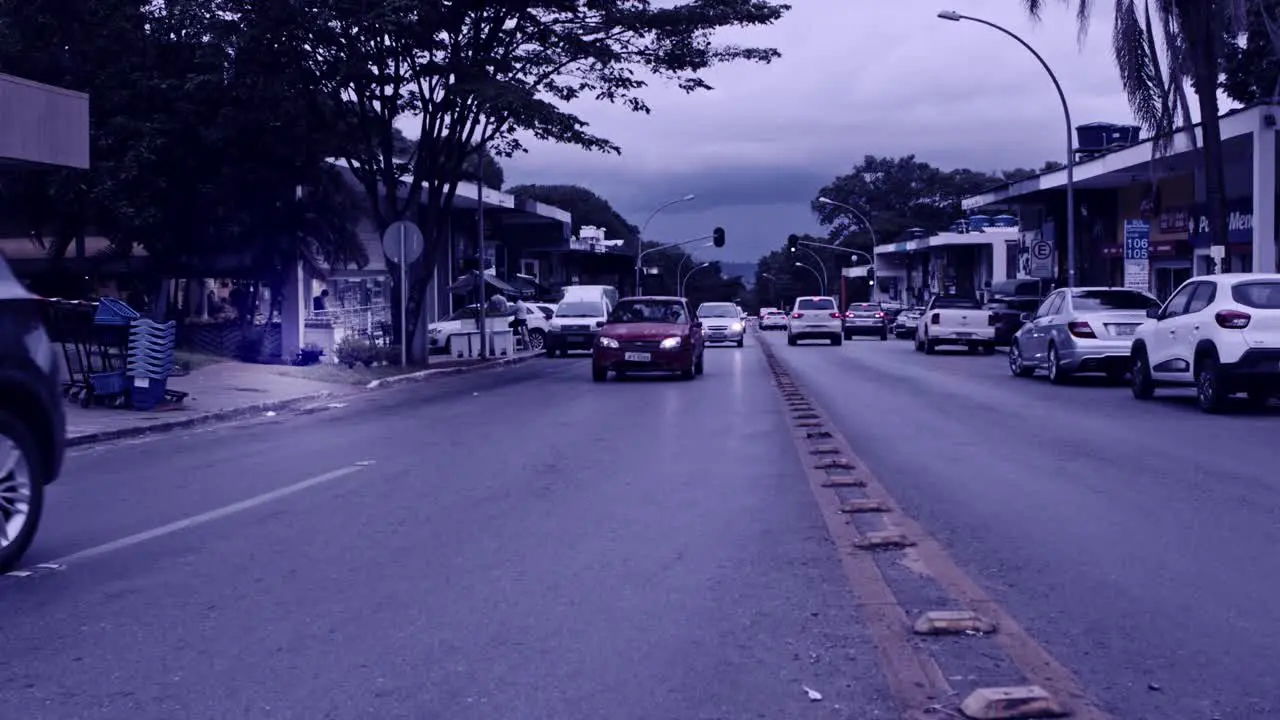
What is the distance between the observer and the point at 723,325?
146 feet

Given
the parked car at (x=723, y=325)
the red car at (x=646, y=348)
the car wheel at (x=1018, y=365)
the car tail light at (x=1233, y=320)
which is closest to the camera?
the car tail light at (x=1233, y=320)

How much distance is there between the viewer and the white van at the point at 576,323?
37.5m

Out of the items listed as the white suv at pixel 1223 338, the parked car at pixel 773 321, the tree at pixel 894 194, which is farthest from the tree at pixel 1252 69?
the tree at pixel 894 194

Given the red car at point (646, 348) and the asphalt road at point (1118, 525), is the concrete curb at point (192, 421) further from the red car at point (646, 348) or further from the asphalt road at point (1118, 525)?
the asphalt road at point (1118, 525)

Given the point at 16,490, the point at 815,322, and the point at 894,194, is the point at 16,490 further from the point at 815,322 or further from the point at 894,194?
the point at 894,194

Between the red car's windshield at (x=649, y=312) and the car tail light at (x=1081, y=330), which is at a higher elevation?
the red car's windshield at (x=649, y=312)

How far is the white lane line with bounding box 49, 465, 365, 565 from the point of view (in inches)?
313

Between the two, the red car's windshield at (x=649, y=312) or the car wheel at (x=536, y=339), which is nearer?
the red car's windshield at (x=649, y=312)

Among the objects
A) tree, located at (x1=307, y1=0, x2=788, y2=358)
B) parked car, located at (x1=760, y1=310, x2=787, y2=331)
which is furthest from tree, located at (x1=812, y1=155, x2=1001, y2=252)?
tree, located at (x1=307, y1=0, x2=788, y2=358)

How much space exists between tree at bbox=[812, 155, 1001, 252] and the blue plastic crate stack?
101174mm

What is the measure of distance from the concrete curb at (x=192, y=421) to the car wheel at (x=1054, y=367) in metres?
11.8

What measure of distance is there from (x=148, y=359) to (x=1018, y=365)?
607 inches

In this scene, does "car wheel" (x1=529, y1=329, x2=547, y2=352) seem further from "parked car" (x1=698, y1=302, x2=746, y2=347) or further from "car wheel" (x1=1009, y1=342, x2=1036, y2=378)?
"car wheel" (x1=1009, y1=342, x2=1036, y2=378)

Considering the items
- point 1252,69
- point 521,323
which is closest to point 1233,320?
point 521,323
